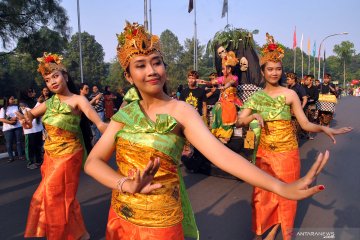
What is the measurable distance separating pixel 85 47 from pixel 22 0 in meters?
48.2

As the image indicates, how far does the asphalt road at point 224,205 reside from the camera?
13.1 ft

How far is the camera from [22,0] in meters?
16.8

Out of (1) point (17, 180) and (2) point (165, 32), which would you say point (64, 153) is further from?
(2) point (165, 32)

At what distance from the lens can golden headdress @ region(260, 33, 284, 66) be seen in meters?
3.74

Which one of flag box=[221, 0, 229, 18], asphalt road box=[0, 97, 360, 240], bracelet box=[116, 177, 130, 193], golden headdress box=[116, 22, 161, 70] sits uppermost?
flag box=[221, 0, 229, 18]

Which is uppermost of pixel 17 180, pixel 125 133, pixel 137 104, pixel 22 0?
pixel 22 0

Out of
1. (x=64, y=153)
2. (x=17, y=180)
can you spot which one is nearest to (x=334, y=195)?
(x=64, y=153)

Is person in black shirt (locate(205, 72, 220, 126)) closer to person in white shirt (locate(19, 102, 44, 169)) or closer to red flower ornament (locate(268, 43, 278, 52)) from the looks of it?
red flower ornament (locate(268, 43, 278, 52))

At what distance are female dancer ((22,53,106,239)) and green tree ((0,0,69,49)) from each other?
15.4 meters

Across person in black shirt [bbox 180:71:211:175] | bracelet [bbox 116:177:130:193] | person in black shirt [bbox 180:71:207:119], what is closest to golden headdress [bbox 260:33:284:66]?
bracelet [bbox 116:177:130:193]

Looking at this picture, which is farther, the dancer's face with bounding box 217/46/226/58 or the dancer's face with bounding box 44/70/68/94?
the dancer's face with bounding box 217/46/226/58

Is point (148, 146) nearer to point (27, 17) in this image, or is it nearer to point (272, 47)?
point (272, 47)

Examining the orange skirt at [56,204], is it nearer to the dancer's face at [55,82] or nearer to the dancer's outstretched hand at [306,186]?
the dancer's face at [55,82]

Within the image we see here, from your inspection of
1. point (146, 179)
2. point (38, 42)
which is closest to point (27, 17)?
point (38, 42)
